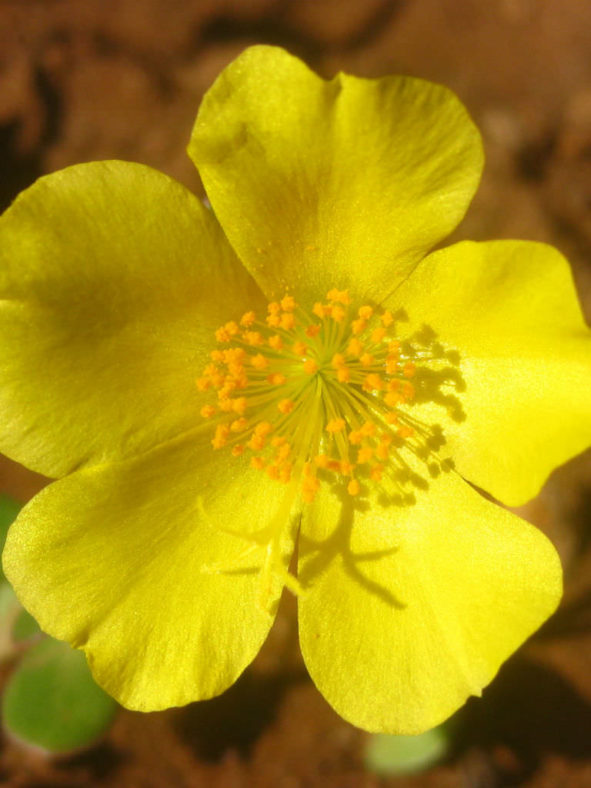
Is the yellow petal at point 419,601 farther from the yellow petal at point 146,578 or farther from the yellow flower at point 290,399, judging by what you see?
the yellow petal at point 146,578

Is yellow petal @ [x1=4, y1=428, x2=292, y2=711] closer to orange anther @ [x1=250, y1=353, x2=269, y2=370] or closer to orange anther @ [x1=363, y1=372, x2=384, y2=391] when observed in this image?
orange anther @ [x1=250, y1=353, x2=269, y2=370]

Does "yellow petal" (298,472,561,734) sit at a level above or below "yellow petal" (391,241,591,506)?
below

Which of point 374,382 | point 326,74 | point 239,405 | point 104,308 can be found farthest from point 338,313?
point 326,74

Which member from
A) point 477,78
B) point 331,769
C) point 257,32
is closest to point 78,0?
point 257,32

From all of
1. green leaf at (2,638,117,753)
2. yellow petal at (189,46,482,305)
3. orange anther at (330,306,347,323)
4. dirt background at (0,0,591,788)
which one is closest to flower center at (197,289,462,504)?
orange anther at (330,306,347,323)

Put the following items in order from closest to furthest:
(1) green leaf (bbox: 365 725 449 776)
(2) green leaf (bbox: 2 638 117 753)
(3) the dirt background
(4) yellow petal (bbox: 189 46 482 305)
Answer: (4) yellow petal (bbox: 189 46 482 305) < (2) green leaf (bbox: 2 638 117 753) < (1) green leaf (bbox: 365 725 449 776) < (3) the dirt background
